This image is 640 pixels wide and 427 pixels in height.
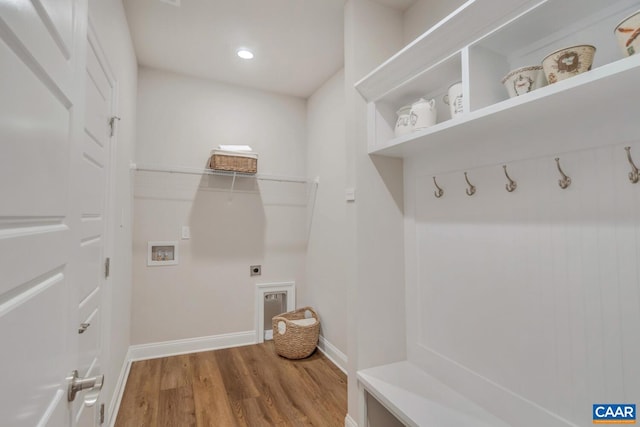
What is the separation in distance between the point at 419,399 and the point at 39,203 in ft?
5.32

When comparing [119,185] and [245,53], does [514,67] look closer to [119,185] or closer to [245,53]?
[245,53]

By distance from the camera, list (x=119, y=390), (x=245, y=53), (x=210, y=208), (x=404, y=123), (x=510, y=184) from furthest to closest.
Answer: (x=210, y=208), (x=245, y=53), (x=119, y=390), (x=404, y=123), (x=510, y=184)

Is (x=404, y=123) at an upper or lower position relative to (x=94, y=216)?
upper

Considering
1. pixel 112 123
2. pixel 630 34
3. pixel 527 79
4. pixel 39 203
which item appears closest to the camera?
pixel 39 203

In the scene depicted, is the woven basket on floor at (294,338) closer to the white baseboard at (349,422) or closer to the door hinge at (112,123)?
the white baseboard at (349,422)

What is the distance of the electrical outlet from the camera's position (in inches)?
123

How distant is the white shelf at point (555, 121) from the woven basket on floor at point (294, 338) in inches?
76.6

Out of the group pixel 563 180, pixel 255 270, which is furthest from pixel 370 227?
pixel 255 270

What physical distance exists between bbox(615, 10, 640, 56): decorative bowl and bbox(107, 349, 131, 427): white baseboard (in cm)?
283

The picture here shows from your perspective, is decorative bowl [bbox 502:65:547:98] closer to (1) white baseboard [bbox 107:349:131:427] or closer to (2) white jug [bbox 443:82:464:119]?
(2) white jug [bbox 443:82:464:119]

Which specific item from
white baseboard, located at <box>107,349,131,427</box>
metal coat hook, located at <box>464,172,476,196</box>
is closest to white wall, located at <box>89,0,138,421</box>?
white baseboard, located at <box>107,349,131,427</box>

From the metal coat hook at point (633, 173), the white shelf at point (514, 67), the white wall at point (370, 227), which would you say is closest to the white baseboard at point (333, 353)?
the white wall at point (370, 227)

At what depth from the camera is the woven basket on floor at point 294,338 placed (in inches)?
106

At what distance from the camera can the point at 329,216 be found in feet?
9.41
